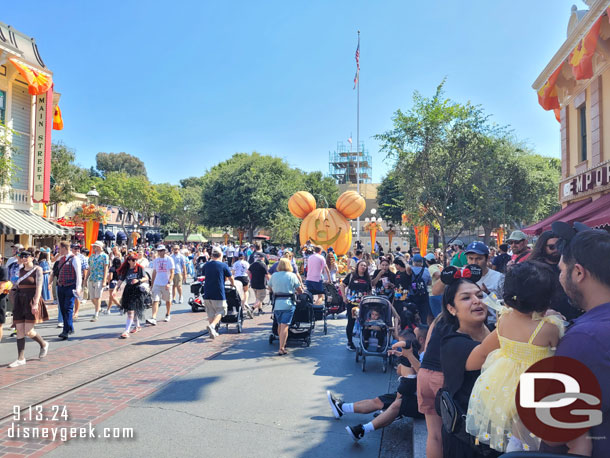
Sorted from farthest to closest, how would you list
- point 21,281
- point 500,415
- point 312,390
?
point 21,281 → point 312,390 → point 500,415

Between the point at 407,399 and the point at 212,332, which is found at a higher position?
the point at 407,399

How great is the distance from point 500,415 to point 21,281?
7003 mm

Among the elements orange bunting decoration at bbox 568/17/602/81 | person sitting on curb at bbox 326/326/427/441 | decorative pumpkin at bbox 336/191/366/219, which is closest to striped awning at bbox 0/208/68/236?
decorative pumpkin at bbox 336/191/366/219

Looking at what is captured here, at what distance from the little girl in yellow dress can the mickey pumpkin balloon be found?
733 inches

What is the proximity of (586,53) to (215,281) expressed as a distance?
10152 millimetres

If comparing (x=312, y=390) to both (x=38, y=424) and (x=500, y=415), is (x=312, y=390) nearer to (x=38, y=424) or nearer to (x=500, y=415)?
(x=38, y=424)

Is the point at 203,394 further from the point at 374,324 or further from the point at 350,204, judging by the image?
the point at 350,204

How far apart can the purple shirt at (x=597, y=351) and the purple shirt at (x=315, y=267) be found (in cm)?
818

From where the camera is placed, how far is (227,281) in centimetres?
948

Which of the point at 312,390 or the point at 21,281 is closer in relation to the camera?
the point at 312,390

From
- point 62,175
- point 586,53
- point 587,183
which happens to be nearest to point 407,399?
point 586,53

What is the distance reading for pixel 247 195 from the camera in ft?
124

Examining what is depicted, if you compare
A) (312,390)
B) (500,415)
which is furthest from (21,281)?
(500,415)

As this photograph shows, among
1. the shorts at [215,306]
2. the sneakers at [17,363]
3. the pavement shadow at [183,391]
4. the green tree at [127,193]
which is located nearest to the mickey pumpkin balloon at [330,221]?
the shorts at [215,306]
